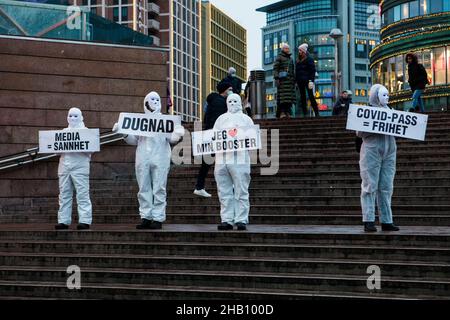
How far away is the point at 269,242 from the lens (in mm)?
9633

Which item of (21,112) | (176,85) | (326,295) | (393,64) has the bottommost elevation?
(326,295)

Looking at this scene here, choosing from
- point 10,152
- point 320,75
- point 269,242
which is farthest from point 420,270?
point 320,75

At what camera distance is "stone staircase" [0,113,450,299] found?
8.38m

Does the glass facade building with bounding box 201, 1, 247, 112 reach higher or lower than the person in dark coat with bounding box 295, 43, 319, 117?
higher

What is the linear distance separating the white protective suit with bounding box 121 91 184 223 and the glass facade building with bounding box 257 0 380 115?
5185 inches

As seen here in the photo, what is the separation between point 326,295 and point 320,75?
465 ft

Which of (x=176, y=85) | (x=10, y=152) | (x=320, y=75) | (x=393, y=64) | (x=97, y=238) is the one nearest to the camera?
(x=97, y=238)

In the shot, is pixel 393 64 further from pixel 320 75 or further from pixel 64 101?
pixel 320 75

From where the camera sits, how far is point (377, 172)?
1009cm

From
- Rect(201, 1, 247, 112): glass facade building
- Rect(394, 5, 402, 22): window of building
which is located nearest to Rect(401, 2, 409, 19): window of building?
Rect(394, 5, 402, 22): window of building

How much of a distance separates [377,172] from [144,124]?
3.28 metres

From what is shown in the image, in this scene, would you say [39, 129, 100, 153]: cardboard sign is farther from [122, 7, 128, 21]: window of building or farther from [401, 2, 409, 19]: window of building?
[122, 7, 128, 21]: window of building

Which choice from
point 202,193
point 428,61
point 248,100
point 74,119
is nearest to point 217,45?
point 428,61

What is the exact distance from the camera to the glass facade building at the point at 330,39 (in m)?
146
